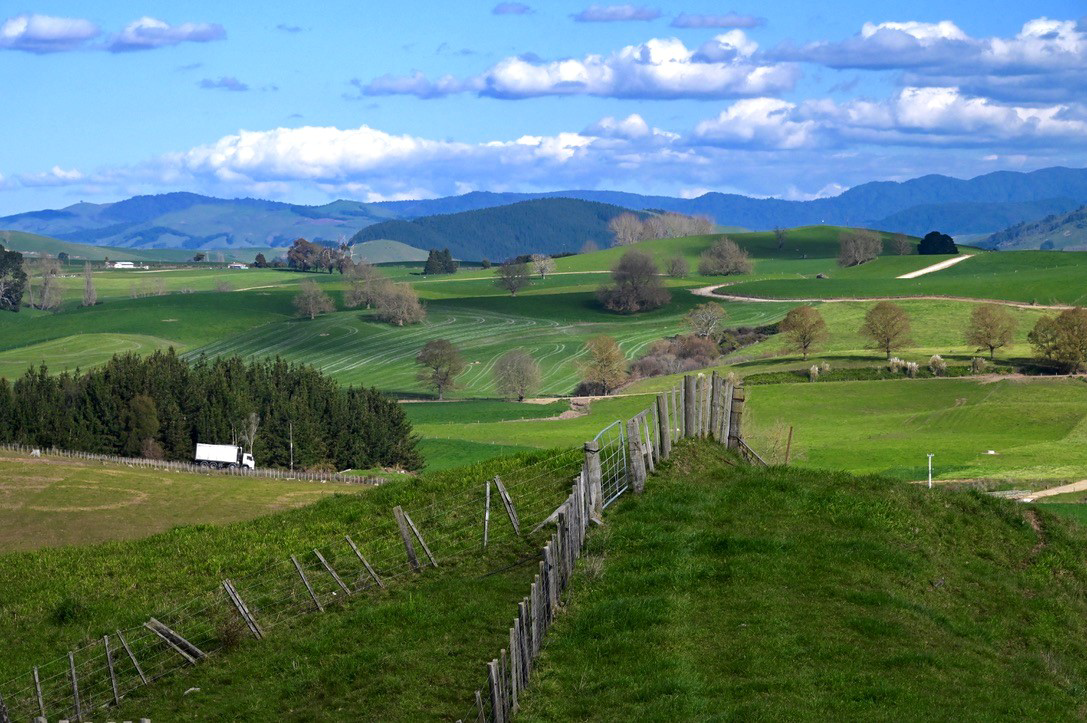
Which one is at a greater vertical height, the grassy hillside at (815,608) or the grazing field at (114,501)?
the grassy hillside at (815,608)

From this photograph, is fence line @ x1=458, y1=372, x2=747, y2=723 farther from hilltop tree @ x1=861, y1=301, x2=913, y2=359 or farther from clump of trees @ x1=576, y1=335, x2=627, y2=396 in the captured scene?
clump of trees @ x1=576, y1=335, x2=627, y2=396

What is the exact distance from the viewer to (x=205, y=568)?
26.4 m

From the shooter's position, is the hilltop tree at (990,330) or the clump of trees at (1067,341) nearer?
the clump of trees at (1067,341)

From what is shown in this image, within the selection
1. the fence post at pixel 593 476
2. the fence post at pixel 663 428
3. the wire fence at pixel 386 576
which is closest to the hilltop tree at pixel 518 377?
the wire fence at pixel 386 576

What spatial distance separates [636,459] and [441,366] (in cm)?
11973

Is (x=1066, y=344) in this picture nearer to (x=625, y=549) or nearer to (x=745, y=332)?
(x=745, y=332)

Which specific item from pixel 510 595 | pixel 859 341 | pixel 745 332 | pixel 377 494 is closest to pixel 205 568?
pixel 377 494

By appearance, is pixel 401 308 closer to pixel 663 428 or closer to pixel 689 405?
pixel 689 405

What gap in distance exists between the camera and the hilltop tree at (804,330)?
432 feet

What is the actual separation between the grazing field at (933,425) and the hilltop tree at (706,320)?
45589 mm

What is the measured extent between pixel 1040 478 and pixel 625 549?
48.9 m

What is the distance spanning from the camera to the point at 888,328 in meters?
130

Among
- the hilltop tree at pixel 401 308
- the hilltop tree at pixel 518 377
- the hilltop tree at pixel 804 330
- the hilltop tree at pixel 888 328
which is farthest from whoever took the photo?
the hilltop tree at pixel 401 308

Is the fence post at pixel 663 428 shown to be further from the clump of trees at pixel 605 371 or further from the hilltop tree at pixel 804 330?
the clump of trees at pixel 605 371
